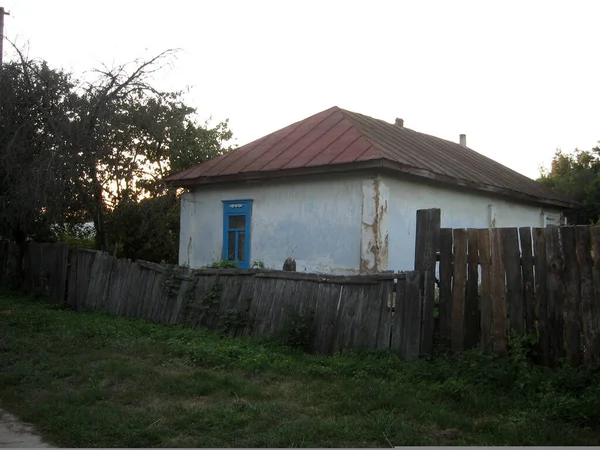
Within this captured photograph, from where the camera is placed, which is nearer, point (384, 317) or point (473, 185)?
point (384, 317)

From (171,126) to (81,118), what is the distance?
8.45ft

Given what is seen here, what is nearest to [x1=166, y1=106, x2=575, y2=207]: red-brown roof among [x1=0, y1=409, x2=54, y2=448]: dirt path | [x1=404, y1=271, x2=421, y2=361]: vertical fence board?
[x1=404, y1=271, x2=421, y2=361]: vertical fence board

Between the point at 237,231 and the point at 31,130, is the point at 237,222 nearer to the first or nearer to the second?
the point at 237,231

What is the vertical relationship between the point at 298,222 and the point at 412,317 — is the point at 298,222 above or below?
above

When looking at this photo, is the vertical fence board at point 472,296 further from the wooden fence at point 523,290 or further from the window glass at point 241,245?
the window glass at point 241,245

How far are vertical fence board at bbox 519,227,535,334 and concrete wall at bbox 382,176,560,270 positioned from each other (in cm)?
537

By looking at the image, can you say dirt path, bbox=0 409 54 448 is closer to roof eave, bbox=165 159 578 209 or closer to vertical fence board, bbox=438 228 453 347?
vertical fence board, bbox=438 228 453 347

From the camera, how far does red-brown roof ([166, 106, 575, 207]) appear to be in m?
11.8

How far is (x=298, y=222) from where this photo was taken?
42.1 feet

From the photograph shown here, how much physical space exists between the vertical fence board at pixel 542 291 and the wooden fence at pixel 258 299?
1.34 meters

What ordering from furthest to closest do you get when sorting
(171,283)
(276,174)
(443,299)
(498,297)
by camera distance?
(276,174) → (171,283) → (443,299) → (498,297)

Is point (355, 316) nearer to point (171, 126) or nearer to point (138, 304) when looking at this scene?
point (138, 304)

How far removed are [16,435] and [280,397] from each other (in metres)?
2.32

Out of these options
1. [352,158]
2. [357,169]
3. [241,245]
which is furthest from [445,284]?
[241,245]
